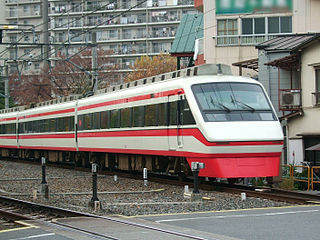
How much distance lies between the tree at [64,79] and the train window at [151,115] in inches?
1404

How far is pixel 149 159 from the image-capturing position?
21.9 meters

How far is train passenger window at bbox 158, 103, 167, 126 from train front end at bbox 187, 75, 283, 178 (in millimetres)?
1844

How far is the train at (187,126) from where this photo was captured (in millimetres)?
16891

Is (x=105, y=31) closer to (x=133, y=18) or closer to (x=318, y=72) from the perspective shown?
(x=133, y=18)

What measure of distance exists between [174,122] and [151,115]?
188 centimetres

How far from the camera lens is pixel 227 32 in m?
38.8

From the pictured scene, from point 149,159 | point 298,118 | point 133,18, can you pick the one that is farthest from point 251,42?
point 133,18

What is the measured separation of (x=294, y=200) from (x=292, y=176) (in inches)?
213

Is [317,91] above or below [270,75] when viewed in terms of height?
below

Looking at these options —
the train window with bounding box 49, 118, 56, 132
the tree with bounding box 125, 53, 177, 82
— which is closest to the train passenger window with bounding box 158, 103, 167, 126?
the train window with bounding box 49, 118, 56, 132

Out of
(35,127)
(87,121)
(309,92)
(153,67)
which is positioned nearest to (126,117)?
(87,121)

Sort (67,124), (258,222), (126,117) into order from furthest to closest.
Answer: (67,124)
(126,117)
(258,222)

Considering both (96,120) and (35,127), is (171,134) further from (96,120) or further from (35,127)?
(35,127)

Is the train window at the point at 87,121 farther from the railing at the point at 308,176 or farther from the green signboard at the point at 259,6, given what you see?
the green signboard at the point at 259,6
